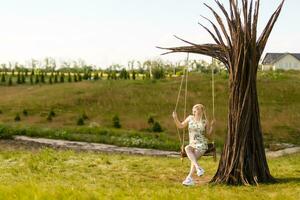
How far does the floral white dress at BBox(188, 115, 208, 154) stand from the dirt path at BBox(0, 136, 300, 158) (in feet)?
24.2

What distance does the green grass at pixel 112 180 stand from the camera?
6.87 metres

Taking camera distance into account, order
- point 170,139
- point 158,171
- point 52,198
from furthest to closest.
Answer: point 170,139, point 158,171, point 52,198

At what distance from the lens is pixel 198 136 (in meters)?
8.77

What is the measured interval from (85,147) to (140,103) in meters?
8.30

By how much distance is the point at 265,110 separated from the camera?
2433cm

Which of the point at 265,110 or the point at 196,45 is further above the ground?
the point at 196,45

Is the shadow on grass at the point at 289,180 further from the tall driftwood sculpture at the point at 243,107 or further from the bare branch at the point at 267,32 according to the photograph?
the bare branch at the point at 267,32

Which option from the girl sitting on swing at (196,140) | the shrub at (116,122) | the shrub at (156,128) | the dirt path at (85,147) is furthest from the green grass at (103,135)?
the girl sitting on swing at (196,140)

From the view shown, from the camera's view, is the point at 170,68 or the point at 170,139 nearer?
the point at 170,139

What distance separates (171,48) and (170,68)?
31.5 metres

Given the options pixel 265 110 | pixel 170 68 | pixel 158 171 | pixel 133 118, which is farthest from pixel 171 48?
pixel 170 68

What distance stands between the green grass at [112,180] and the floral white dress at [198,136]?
2.04 ft

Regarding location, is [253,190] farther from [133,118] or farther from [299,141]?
[133,118]

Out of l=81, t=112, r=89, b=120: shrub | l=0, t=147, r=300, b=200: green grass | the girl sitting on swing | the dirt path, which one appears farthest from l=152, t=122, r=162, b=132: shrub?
the girl sitting on swing
